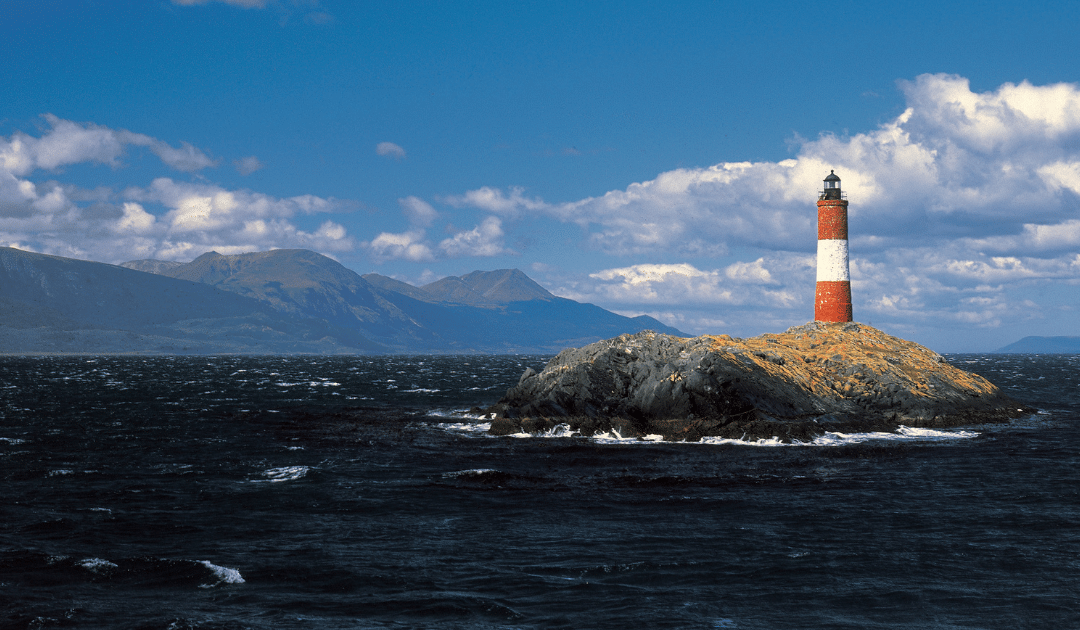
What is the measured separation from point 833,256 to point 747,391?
58.5 feet

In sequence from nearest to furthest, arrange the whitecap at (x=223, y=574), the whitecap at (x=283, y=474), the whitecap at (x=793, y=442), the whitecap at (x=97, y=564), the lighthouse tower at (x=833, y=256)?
the whitecap at (x=223, y=574)
the whitecap at (x=97, y=564)
the whitecap at (x=283, y=474)
the whitecap at (x=793, y=442)
the lighthouse tower at (x=833, y=256)

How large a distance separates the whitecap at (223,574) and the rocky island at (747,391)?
23507mm

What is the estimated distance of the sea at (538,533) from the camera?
542 inches

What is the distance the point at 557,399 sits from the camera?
43.3 m

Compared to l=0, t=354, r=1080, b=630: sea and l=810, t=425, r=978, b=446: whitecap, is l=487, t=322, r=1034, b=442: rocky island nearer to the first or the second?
l=810, t=425, r=978, b=446: whitecap

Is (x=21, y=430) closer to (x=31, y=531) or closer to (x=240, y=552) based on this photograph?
(x=31, y=531)

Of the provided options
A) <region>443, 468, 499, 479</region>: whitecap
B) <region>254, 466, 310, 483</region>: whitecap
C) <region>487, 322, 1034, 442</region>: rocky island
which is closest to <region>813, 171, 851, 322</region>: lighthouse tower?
<region>487, 322, 1034, 442</region>: rocky island

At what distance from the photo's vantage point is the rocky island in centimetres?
3934

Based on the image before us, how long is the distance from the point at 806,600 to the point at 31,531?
56.2 ft

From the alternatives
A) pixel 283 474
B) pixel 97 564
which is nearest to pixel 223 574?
pixel 97 564

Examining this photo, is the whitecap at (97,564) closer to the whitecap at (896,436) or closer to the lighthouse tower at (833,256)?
the whitecap at (896,436)

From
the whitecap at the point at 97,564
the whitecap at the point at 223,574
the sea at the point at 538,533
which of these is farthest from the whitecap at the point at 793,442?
the whitecap at the point at 97,564

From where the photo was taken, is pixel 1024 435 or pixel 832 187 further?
pixel 832 187

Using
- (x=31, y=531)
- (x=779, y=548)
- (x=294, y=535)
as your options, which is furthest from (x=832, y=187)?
(x=31, y=531)
